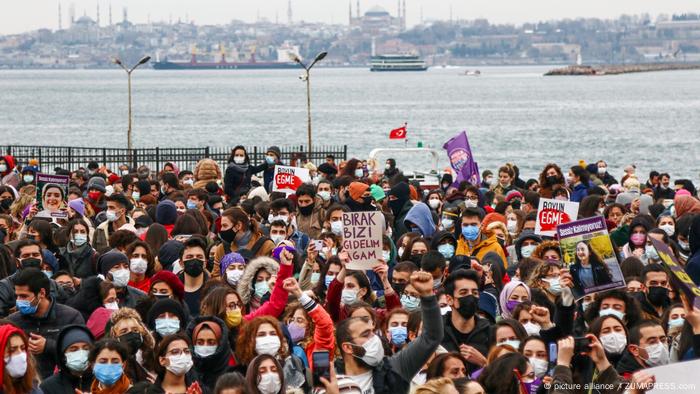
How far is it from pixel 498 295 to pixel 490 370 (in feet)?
10.1

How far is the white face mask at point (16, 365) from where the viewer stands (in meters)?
8.51

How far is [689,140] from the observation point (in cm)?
8275

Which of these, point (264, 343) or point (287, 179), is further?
point (287, 179)

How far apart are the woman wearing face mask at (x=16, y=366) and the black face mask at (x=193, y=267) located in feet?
9.68

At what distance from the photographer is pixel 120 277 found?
37.3ft

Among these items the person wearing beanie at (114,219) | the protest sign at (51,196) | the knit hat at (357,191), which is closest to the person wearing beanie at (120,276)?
the protest sign at (51,196)

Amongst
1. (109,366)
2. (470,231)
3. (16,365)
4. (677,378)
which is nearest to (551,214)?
(470,231)

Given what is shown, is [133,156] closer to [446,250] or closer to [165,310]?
[446,250]

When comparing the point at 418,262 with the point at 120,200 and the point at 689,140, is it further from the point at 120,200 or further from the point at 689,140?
the point at 689,140

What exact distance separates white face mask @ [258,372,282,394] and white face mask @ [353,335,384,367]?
49 centimetres

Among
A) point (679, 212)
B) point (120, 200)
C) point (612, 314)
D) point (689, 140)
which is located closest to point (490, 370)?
point (612, 314)

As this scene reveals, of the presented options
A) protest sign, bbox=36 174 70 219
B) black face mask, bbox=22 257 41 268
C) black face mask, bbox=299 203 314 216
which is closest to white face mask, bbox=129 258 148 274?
black face mask, bbox=22 257 41 268

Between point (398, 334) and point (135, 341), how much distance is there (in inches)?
60.9

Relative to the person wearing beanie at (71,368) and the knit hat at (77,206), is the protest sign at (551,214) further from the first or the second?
the person wearing beanie at (71,368)
